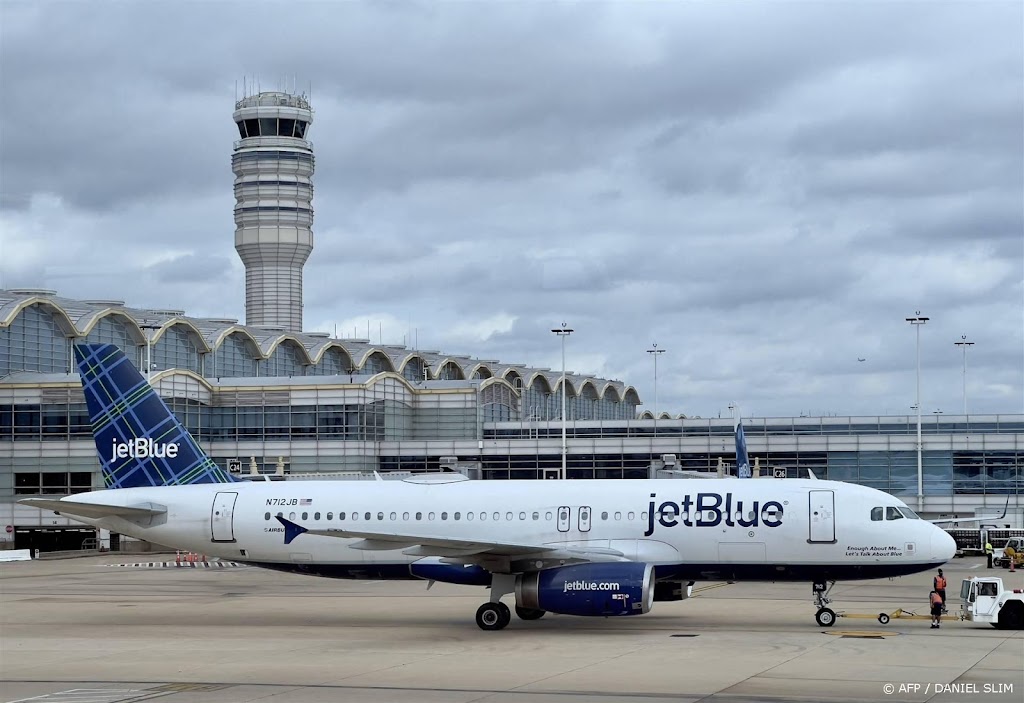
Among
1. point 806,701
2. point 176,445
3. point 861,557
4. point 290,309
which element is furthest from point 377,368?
point 806,701

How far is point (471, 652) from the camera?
3150 centimetres

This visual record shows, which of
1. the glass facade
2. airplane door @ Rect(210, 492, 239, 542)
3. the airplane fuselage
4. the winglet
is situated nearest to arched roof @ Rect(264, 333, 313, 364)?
the glass facade

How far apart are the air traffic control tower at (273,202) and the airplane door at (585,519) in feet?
488

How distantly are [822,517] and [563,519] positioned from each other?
286 inches

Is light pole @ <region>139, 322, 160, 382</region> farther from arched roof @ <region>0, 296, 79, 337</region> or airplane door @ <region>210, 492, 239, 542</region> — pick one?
airplane door @ <region>210, 492, 239, 542</region>

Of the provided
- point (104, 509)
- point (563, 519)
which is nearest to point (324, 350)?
point (104, 509)

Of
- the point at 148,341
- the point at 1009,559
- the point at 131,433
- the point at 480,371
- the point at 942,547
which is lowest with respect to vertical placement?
the point at 1009,559

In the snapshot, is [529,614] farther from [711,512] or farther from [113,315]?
[113,315]

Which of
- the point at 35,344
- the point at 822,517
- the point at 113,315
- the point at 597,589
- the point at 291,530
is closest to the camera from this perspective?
the point at 597,589

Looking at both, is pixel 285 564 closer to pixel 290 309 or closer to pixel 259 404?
pixel 259 404

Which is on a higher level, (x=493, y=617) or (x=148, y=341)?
(x=148, y=341)

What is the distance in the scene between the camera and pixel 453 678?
2702 cm

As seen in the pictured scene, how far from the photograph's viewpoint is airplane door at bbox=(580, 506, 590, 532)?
37.5 metres

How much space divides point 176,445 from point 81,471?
2077 inches
